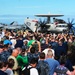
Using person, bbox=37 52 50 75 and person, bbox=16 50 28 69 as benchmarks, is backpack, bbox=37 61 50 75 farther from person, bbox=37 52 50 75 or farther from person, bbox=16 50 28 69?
person, bbox=16 50 28 69

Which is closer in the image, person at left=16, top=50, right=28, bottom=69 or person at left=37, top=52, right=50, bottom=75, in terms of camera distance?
person at left=37, top=52, right=50, bottom=75

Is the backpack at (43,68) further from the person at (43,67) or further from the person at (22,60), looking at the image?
the person at (22,60)

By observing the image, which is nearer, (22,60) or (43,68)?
(43,68)

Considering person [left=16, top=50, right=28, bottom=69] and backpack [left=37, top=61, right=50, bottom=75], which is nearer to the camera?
backpack [left=37, top=61, right=50, bottom=75]

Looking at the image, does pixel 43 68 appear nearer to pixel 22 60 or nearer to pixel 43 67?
pixel 43 67

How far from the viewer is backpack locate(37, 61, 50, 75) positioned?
29.2ft

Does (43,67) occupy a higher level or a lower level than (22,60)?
higher

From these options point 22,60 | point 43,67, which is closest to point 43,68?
point 43,67

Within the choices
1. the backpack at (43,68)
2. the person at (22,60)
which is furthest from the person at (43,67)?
the person at (22,60)

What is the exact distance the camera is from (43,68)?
899 cm

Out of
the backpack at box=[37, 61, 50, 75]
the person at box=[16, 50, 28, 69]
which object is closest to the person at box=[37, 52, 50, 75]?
the backpack at box=[37, 61, 50, 75]

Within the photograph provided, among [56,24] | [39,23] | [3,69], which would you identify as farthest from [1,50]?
[39,23]

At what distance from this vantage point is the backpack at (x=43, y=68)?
8.91 meters

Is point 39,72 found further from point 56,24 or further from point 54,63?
point 56,24
